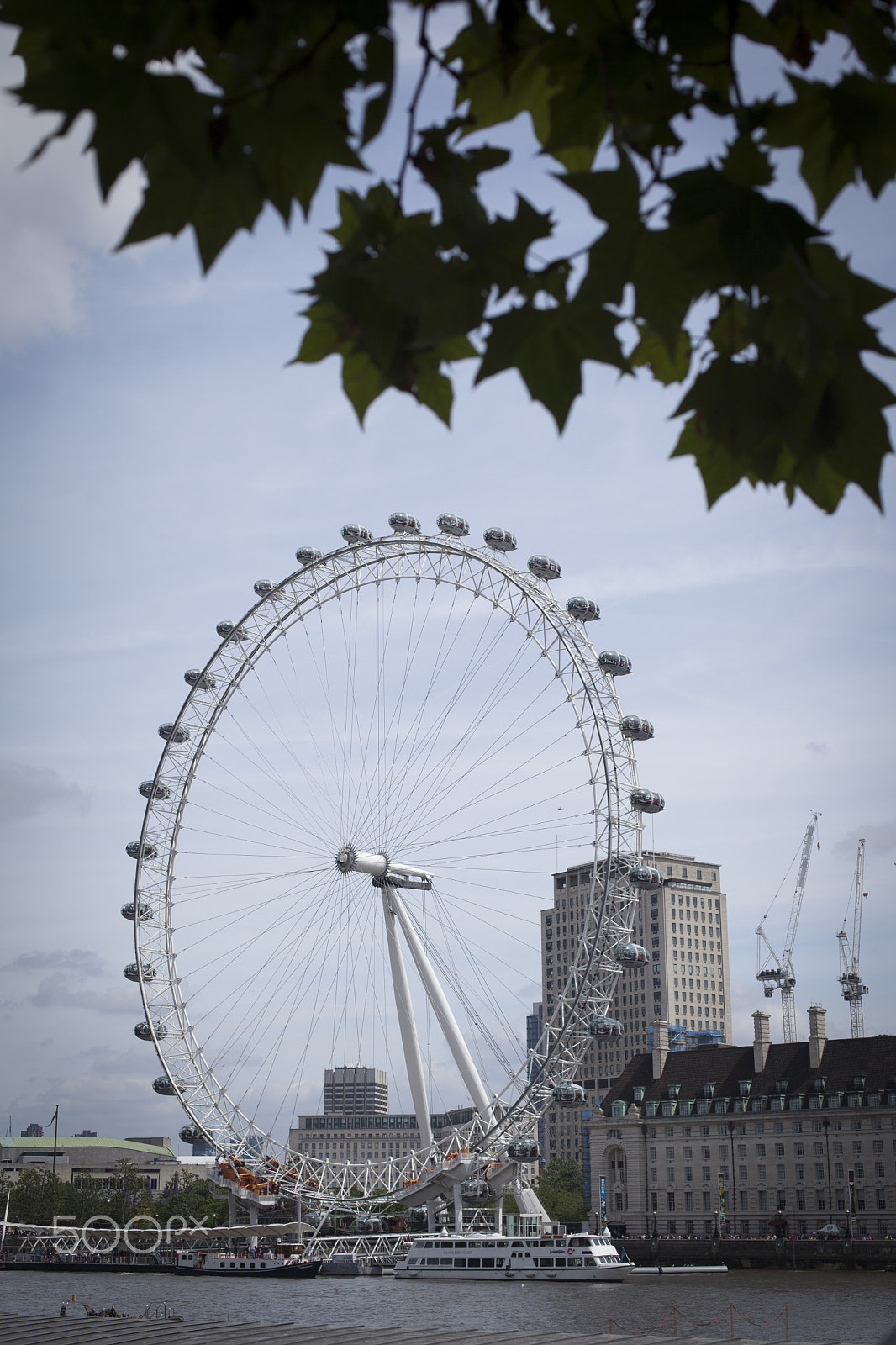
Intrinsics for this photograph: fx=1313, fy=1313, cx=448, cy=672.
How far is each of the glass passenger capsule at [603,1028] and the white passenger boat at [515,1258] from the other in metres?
25.2

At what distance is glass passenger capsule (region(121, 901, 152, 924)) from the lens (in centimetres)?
8612

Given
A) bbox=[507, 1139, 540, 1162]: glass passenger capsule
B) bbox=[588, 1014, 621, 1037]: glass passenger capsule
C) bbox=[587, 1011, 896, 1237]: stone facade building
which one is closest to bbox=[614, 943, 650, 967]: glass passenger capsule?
bbox=[588, 1014, 621, 1037]: glass passenger capsule

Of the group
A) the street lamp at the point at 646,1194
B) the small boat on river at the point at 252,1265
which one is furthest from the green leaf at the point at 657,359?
the street lamp at the point at 646,1194

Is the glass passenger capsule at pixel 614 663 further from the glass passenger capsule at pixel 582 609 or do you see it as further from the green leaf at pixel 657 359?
the green leaf at pixel 657 359

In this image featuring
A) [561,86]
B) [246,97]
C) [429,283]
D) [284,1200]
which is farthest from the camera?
[284,1200]

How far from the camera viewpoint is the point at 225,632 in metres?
84.1

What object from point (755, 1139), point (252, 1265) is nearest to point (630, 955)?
point (252, 1265)

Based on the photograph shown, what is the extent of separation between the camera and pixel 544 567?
7050 cm

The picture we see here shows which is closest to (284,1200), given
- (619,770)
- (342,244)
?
(619,770)

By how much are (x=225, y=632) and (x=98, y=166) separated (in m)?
82.3

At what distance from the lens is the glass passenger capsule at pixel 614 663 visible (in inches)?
2650

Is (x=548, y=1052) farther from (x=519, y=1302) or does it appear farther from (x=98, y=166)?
(x=98, y=166)

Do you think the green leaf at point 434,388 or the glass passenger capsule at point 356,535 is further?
the glass passenger capsule at point 356,535

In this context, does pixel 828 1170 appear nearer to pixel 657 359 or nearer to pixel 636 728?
pixel 636 728
